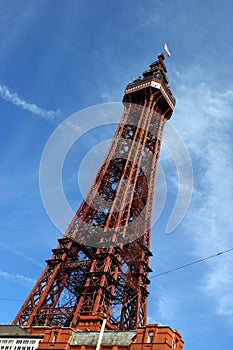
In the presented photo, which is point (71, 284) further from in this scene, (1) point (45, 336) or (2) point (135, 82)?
(2) point (135, 82)

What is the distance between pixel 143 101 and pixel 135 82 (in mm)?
4236

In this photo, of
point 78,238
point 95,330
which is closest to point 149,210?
point 78,238

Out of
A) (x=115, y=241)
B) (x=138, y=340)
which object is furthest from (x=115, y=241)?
(x=138, y=340)

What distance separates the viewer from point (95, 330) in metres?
33.9

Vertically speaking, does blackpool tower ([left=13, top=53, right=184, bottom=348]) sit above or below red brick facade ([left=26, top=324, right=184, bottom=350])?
above

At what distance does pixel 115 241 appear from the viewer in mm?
45312

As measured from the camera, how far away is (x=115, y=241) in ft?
149

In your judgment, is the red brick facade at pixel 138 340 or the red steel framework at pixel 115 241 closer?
the red brick facade at pixel 138 340

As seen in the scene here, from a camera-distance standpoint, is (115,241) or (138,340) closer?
(138,340)

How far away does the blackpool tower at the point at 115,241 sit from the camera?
4038 cm

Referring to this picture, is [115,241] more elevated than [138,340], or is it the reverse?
[115,241]

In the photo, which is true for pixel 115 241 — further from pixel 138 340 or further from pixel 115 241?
pixel 138 340

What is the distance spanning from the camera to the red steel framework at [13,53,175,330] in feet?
133

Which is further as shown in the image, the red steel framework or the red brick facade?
the red steel framework
